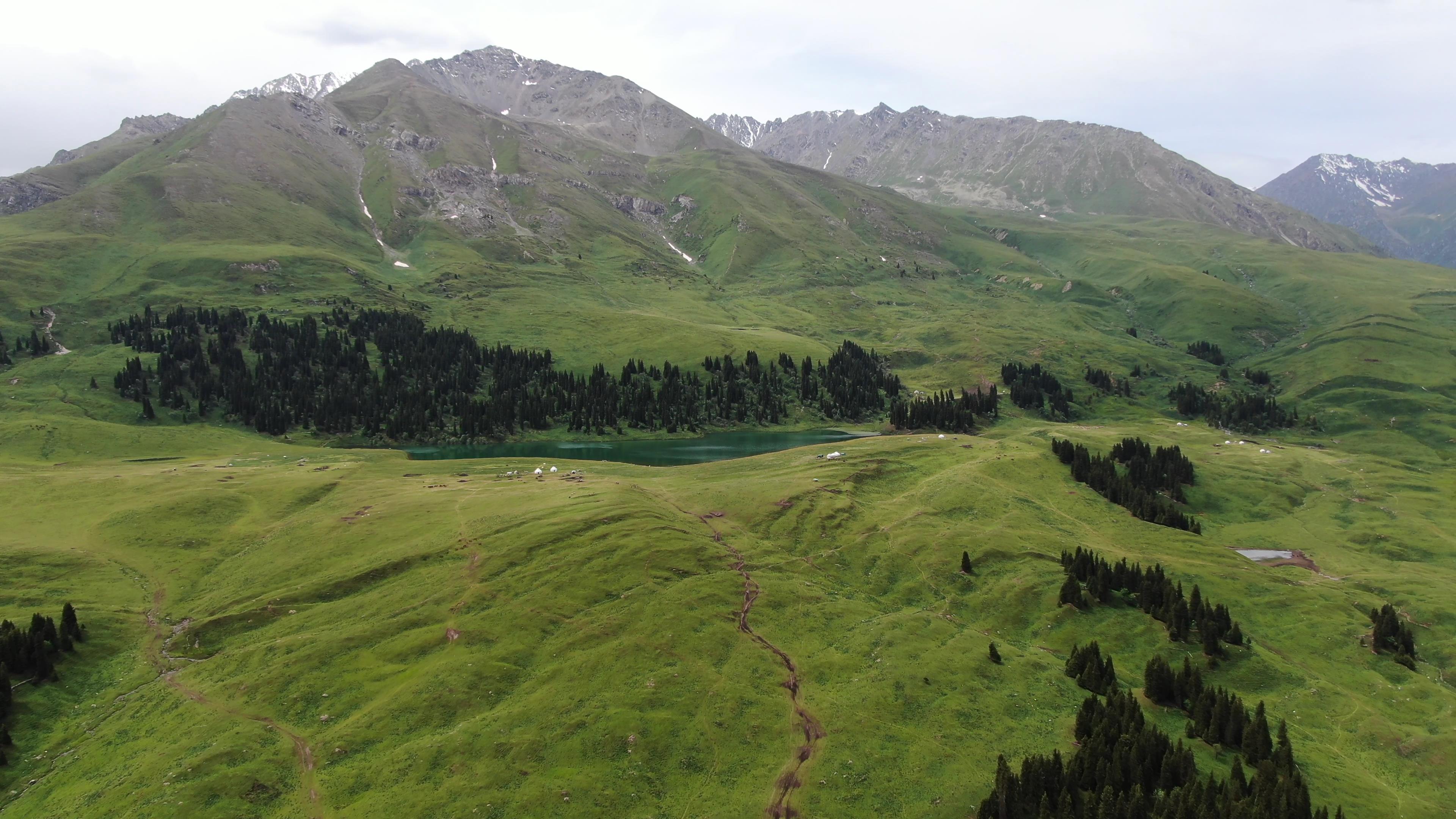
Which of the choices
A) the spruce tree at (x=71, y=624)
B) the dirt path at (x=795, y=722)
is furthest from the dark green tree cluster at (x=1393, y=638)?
the spruce tree at (x=71, y=624)

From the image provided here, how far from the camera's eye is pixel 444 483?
118 meters

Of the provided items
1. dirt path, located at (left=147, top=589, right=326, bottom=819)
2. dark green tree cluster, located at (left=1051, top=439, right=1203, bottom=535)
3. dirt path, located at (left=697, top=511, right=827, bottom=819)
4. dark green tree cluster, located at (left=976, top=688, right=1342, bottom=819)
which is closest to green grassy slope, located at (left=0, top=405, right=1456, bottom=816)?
dirt path, located at (left=147, top=589, right=326, bottom=819)

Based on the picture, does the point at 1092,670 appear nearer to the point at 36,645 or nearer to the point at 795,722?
the point at 795,722

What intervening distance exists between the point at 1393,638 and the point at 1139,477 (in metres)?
60.0

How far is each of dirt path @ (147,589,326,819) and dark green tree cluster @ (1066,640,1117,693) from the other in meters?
60.7

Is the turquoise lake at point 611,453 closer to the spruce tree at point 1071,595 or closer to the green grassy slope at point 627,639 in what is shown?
the green grassy slope at point 627,639

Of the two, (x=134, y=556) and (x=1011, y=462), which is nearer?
(x=134, y=556)

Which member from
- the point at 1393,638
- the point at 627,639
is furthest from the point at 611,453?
the point at 1393,638

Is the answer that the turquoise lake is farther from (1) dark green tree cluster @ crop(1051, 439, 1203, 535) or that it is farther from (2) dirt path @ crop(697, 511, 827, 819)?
(2) dirt path @ crop(697, 511, 827, 819)

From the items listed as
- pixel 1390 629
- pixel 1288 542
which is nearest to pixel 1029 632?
pixel 1390 629

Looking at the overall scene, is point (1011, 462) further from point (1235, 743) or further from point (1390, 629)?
point (1235, 743)

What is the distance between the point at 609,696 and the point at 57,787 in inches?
1435

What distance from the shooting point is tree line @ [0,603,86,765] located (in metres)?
55.4

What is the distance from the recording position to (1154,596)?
78625 mm
